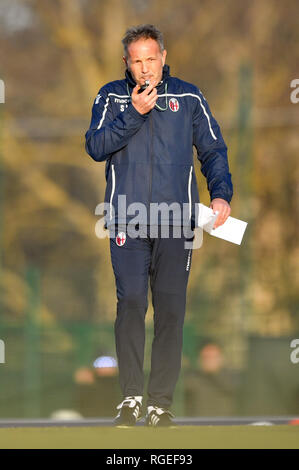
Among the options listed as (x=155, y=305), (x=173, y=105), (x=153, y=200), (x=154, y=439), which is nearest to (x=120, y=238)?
(x=153, y=200)

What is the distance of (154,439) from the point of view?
3385mm

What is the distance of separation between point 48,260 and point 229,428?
12165 millimetres

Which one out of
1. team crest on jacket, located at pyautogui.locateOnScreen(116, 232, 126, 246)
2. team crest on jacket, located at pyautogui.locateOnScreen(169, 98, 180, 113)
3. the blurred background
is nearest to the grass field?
team crest on jacket, located at pyautogui.locateOnScreen(116, 232, 126, 246)

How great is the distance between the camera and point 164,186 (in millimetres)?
4074

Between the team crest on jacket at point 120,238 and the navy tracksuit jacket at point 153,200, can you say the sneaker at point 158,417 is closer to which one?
the navy tracksuit jacket at point 153,200

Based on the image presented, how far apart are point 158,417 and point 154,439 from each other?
652 millimetres

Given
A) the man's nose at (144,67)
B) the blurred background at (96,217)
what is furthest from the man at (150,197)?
the blurred background at (96,217)

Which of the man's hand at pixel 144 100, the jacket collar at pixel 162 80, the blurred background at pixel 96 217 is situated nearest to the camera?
the man's hand at pixel 144 100

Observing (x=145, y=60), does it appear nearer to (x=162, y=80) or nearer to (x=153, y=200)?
(x=162, y=80)

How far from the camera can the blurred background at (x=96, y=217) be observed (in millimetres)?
10234

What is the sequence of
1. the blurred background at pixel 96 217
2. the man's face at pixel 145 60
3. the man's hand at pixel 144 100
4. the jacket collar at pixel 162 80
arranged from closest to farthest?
the man's hand at pixel 144 100, the man's face at pixel 145 60, the jacket collar at pixel 162 80, the blurred background at pixel 96 217
